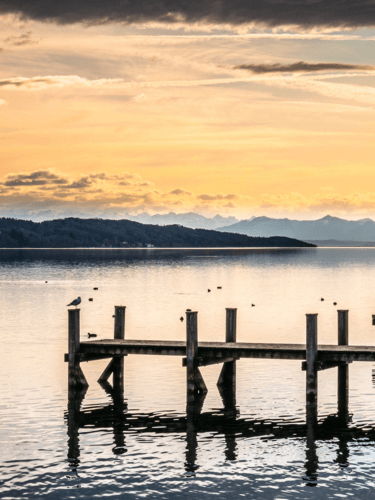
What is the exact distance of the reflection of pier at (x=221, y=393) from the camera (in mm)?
26453

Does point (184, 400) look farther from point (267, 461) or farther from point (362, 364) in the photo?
point (362, 364)

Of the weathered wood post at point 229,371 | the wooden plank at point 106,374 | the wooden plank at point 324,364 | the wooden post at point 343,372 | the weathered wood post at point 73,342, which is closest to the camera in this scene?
the wooden plank at point 324,364

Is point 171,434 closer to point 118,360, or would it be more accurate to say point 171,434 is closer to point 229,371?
point 229,371

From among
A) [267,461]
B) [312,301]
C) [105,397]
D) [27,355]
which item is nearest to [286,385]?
[105,397]

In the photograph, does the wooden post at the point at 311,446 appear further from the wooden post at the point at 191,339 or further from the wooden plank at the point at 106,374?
the wooden plank at the point at 106,374

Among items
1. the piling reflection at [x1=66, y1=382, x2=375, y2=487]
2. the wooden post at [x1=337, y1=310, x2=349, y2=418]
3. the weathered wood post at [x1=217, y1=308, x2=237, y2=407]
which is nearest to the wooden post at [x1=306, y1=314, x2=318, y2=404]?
the piling reflection at [x1=66, y1=382, x2=375, y2=487]

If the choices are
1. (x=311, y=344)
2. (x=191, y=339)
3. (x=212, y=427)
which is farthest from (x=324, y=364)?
(x=191, y=339)

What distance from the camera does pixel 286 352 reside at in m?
29.4

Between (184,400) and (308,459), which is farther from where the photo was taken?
(184,400)

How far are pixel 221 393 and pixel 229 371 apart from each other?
46.2 inches

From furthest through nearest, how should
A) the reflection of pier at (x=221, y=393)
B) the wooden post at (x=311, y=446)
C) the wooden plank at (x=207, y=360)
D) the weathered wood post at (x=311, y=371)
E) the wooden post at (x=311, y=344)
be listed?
1. the wooden plank at (x=207, y=360)
2. the wooden post at (x=311, y=344)
3. the weathered wood post at (x=311, y=371)
4. the reflection of pier at (x=221, y=393)
5. the wooden post at (x=311, y=446)

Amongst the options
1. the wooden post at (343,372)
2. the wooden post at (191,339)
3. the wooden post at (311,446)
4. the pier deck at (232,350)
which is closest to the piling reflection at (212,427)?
the wooden post at (311,446)

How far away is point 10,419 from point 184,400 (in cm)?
742

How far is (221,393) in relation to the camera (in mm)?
32750
